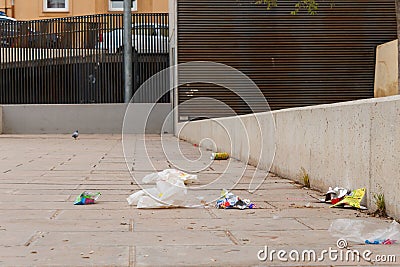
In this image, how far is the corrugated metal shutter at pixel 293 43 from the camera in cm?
1798

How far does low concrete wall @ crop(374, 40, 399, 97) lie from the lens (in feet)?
51.1

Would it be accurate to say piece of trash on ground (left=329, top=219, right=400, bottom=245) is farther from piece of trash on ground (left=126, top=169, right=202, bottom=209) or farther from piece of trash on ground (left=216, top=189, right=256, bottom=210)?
piece of trash on ground (left=126, top=169, right=202, bottom=209)

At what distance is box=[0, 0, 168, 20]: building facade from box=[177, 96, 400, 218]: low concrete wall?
22.7m

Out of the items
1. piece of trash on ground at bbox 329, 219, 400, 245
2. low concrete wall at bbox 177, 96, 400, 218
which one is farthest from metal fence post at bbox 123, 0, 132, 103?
piece of trash on ground at bbox 329, 219, 400, 245

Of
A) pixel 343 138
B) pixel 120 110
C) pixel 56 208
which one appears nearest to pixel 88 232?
pixel 56 208

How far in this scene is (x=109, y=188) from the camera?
257 inches

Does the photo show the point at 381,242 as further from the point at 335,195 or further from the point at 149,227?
the point at 335,195

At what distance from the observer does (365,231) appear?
4.01 meters

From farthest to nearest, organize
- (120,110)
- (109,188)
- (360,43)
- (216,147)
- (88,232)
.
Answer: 1. (120,110)
2. (360,43)
3. (216,147)
4. (109,188)
5. (88,232)

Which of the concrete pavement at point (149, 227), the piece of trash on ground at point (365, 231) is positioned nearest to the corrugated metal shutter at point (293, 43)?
the concrete pavement at point (149, 227)

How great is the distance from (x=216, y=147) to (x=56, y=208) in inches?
291

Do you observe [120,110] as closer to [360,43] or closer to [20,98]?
[20,98]

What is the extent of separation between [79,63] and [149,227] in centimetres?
1804

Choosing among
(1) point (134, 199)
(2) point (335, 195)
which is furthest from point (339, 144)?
(1) point (134, 199)
